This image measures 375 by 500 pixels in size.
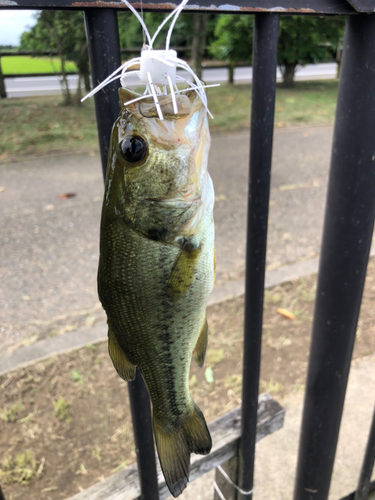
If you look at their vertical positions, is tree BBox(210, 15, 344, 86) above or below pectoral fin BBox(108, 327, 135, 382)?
above

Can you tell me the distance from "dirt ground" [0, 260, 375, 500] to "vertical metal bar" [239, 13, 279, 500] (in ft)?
4.15

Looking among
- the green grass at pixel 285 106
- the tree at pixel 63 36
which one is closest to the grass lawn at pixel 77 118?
the green grass at pixel 285 106

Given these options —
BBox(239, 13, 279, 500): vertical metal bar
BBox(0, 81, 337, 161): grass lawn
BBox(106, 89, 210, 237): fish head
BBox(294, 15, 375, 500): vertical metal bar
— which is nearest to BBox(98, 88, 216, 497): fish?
BBox(106, 89, 210, 237): fish head

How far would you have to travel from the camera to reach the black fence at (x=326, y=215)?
73cm

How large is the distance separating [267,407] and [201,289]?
106 centimetres

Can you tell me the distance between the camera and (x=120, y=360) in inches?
30.8

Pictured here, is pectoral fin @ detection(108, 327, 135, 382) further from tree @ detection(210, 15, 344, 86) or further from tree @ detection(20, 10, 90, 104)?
tree @ detection(210, 15, 344, 86)

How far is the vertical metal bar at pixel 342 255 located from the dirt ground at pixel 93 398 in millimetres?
1079

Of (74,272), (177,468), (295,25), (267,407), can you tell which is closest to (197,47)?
(295,25)

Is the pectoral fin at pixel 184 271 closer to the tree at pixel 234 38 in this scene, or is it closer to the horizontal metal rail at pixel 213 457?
the horizontal metal rail at pixel 213 457

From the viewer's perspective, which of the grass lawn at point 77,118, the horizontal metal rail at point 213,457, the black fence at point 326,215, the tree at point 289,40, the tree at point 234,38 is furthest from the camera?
the tree at point 234,38

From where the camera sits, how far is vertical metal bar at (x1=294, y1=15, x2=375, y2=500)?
0.96m

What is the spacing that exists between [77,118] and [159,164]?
8435mm

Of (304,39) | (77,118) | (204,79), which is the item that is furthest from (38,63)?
(204,79)
